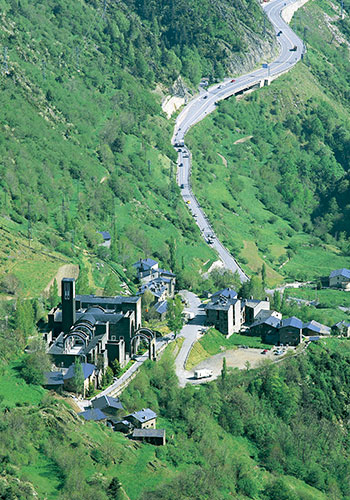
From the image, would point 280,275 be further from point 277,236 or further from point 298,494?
point 298,494

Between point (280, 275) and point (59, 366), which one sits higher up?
point (59, 366)

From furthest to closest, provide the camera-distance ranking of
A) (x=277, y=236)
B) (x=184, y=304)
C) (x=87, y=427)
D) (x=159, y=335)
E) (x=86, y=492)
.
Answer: (x=277, y=236) → (x=184, y=304) → (x=159, y=335) → (x=87, y=427) → (x=86, y=492)

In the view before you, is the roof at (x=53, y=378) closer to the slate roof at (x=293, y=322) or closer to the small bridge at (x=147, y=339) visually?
the small bridge at (x=147, y=339)

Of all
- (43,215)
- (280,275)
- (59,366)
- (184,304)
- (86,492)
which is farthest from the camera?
(280,275)

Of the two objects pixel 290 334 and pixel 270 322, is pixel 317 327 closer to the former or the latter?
pixel 290 334

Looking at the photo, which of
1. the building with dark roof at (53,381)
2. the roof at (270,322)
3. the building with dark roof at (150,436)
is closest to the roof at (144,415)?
the building with dark roof at (150,436)

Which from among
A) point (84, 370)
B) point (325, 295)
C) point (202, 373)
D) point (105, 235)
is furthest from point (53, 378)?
point (325, 295)

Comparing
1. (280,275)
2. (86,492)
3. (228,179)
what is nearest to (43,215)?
(280,275)
